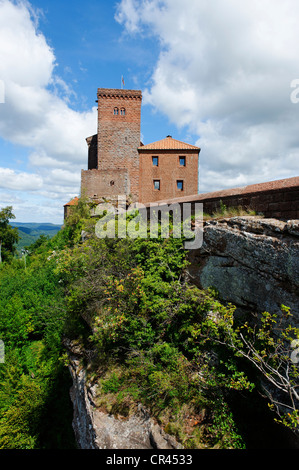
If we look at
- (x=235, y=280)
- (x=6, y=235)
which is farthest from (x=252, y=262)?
(x=6, y=235)

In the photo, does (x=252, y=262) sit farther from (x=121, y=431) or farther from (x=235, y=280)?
(x=121, y=431)

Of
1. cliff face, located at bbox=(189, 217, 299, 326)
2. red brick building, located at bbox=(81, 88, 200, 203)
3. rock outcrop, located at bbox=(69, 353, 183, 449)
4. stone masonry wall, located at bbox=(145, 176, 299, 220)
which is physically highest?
red brick building, located at bbox=(81, 88, 200, 203)

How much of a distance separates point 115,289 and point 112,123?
1511 centimetres

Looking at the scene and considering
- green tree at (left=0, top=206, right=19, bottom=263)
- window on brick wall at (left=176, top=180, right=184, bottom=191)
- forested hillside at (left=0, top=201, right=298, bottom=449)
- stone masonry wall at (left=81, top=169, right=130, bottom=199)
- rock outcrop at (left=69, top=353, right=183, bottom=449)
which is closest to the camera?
rock outcrop at (left=69, top=353, right=183, bottom=449)

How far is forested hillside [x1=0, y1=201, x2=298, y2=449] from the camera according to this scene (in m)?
4.33

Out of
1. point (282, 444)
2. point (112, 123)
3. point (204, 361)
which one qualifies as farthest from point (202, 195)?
point (112, 123)

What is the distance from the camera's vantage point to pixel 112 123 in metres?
17.6

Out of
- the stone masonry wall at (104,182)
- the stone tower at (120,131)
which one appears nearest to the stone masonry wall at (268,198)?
the stone masonry wall at (104,182)

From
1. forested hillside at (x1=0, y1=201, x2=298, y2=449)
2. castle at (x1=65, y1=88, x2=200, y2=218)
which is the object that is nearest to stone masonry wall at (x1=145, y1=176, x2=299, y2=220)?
forested hillside at (x1=0, y1=201, x2=298, y2=449)

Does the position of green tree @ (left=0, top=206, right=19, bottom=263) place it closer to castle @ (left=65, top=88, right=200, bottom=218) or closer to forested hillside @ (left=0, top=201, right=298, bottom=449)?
castle @ (left=65, top=88, right=200, bottom=218)

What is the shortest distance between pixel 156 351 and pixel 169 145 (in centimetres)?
1570

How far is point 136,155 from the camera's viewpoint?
57.6 ft

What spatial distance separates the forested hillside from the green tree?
2290cm
